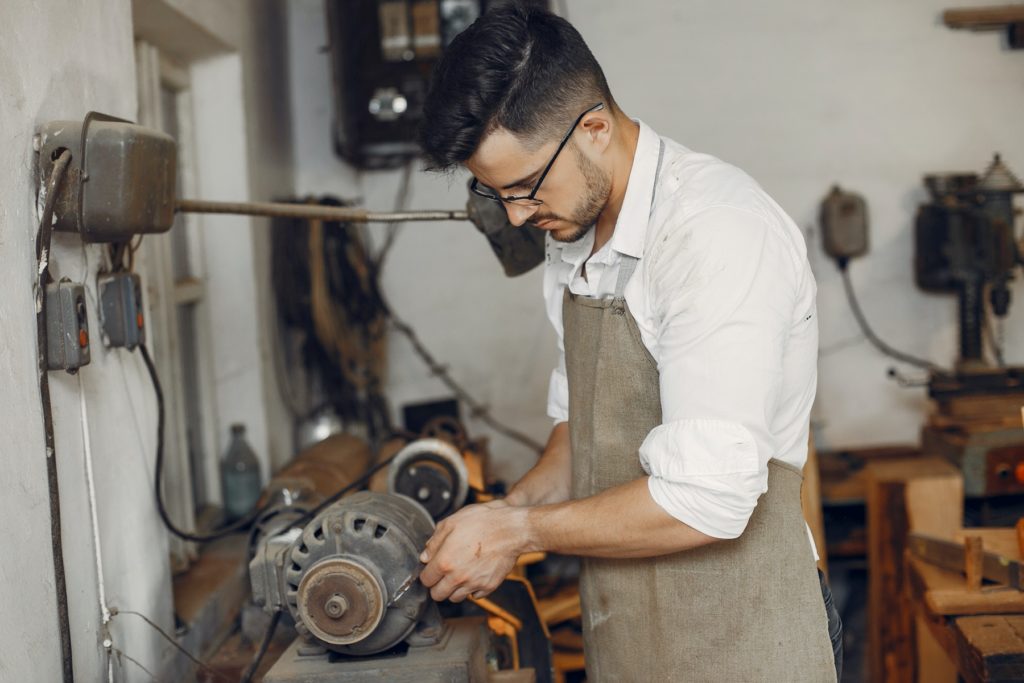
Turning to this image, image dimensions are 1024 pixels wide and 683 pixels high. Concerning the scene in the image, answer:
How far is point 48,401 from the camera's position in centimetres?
155

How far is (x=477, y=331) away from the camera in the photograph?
4004mm

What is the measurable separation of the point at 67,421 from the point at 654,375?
3.04 feet

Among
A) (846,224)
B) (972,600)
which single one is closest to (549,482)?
(972,600)

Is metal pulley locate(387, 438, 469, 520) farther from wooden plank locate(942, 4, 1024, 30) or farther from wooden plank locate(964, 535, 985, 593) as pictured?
wooden plank locate(942, 4, 1024, 30)

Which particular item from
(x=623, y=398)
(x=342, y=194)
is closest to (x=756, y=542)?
(x=623, y=398)

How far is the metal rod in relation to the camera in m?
2.01

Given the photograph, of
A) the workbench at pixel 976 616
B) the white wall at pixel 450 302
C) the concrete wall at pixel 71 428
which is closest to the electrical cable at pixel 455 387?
the white wall at pixel 450 302

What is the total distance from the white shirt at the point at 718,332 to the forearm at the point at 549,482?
0.44 meters

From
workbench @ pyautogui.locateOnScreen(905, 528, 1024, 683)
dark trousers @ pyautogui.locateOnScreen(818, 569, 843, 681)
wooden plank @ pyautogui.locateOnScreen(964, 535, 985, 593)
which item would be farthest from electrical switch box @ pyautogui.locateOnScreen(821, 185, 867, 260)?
dark trousers @ pyautogui.locateOnScreen(818, 569, 843, 681)

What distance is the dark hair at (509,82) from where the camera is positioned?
1535 millimetres

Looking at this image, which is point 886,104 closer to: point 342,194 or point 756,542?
point 342,194

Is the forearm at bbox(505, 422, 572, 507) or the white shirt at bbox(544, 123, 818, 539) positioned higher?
the white shirt at bbox(544, 123, 818, 539)

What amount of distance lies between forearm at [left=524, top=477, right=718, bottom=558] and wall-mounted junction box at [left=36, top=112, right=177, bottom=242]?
2.61 ft

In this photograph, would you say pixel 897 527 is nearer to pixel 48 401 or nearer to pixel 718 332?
pixel 718 332
